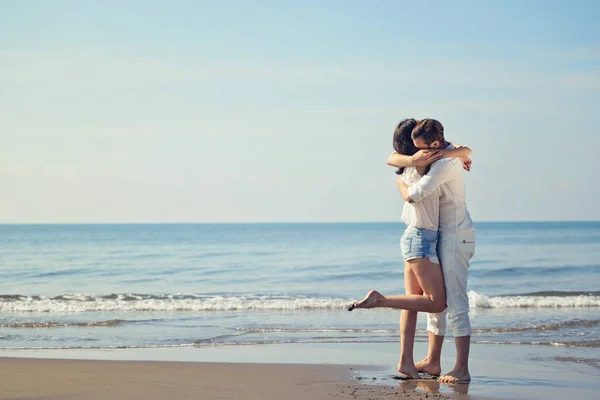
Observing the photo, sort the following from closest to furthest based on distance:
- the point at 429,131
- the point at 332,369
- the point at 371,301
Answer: the point at 371,301 < the point at 429,131 < the point at 332,369

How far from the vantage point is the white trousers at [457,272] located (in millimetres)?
5109

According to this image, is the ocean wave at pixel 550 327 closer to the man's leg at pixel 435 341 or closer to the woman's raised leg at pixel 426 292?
the man's leg at pixel 435 341

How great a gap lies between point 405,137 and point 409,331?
1.51m

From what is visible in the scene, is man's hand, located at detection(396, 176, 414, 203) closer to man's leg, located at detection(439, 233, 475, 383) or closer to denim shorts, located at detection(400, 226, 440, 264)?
denim shorts, located at detection(400, 226, 440, 264)

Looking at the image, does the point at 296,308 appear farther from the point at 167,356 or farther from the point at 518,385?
the point at 518,385

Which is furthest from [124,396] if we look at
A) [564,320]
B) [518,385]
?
[564,320]

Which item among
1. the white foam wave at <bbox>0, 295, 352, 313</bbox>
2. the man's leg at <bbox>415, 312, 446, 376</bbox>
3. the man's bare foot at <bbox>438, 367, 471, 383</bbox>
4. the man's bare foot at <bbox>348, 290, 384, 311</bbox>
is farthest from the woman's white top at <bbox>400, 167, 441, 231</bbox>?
the white foam wave at <bbox>0, 295, 352, 313</bbox>

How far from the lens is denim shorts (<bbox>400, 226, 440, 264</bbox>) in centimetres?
511

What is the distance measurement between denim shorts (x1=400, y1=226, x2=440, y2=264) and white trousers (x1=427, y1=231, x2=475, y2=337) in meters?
0.07

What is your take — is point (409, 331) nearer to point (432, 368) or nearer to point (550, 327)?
point (432, 368)

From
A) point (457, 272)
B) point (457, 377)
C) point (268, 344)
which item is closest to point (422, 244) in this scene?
point (457, 272)

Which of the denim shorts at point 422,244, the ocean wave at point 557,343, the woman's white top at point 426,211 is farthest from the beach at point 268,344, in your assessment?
the woman's white top at point 426,211

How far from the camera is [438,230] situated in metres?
5.22

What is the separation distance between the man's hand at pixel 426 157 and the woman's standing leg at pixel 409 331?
0.82 meters
